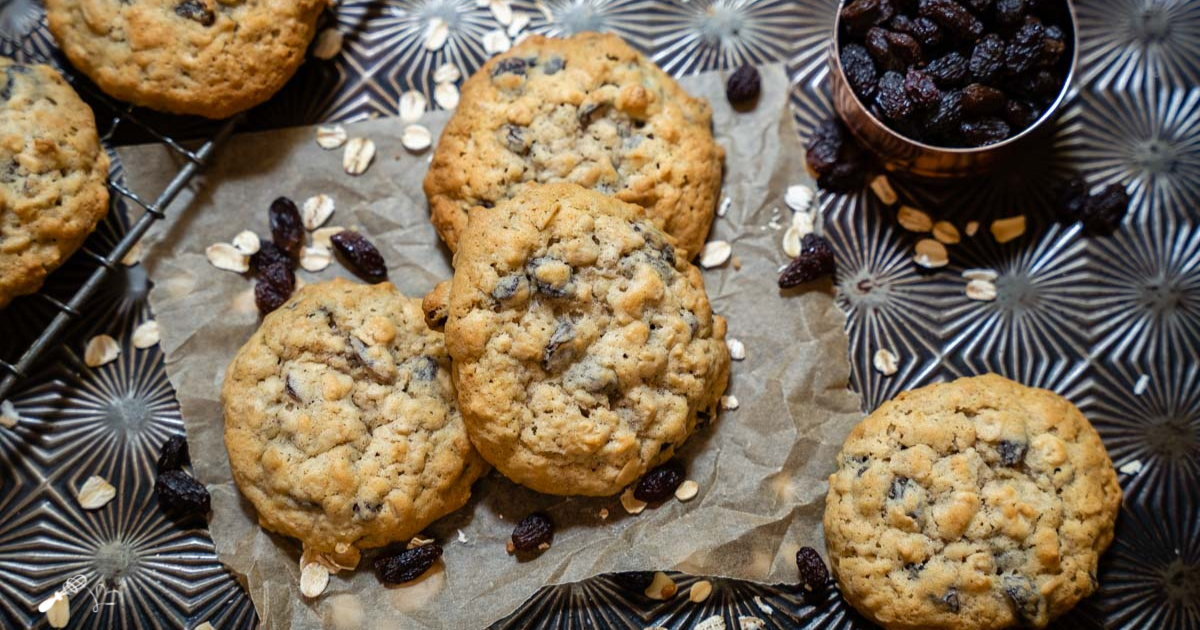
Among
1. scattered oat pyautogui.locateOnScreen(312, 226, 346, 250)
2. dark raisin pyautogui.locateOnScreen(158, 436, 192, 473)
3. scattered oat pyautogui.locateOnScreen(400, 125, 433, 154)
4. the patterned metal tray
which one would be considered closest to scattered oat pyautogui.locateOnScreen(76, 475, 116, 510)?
the patterned metal tray

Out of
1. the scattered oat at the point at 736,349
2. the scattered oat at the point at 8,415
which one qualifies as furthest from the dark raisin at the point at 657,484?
the scattered oat at the point at 8,415

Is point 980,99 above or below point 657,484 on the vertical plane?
above

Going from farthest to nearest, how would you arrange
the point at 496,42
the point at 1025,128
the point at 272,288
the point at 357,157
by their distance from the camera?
the point at 496,42
the point at 357,157
the point at 272,288
the point at 1025,128

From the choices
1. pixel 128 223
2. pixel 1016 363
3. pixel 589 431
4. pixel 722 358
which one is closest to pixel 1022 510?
pixel 1016 363

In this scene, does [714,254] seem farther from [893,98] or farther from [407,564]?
[407,564]

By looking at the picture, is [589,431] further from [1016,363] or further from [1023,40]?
[1023,40]

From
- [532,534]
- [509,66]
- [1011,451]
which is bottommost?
[532,534]

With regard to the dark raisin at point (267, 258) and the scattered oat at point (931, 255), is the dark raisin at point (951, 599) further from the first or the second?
the dark raisin at point (267, 258)

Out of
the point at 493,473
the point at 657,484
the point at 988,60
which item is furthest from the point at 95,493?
the point at 988,60
